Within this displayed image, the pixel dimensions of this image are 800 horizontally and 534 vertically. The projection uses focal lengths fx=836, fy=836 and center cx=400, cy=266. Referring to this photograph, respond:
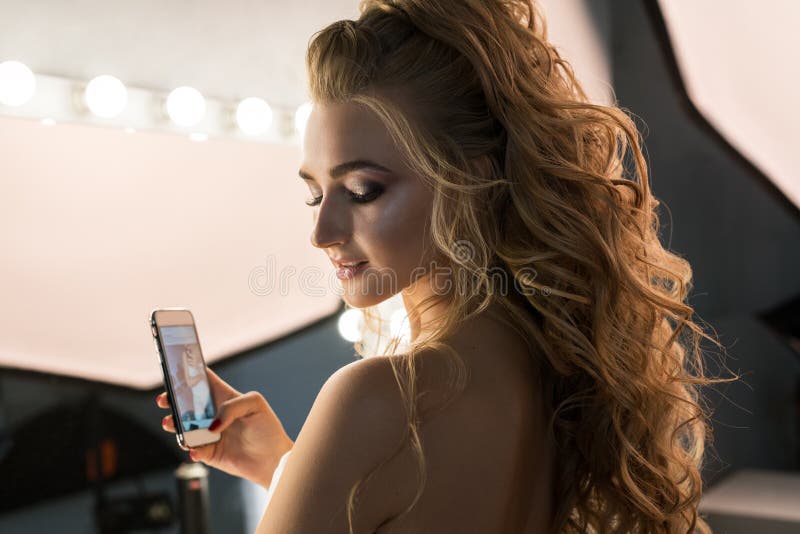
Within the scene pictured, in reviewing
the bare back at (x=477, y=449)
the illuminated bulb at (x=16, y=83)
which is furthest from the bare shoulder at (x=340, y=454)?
the illuminated bulb at (x=16, y=83)

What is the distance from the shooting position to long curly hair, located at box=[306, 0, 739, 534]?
76 cm

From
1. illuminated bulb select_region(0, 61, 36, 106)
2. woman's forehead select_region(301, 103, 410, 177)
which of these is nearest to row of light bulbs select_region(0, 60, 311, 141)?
illuminated bulb select_region(0, 61, 36, 106)

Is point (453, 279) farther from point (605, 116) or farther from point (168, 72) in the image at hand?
point (168, 72)

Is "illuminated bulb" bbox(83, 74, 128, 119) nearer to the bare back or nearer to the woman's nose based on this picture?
the woman's nose

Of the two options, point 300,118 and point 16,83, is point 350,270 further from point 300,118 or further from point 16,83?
point 300,118

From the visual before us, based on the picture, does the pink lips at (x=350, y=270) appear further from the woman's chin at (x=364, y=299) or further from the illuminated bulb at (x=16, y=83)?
the illuminated bulb at (x=16, y=83)

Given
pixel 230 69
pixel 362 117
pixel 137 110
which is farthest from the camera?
pixel 230 69

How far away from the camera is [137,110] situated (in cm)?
110

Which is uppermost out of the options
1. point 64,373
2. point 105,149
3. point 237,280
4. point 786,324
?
point 105,149

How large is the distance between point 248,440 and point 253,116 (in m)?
0.51

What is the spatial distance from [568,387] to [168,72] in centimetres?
70

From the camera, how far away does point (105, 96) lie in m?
1.05

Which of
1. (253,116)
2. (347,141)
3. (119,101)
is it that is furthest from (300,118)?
(347,141)

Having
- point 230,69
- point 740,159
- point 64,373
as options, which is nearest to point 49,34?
point 230,69
